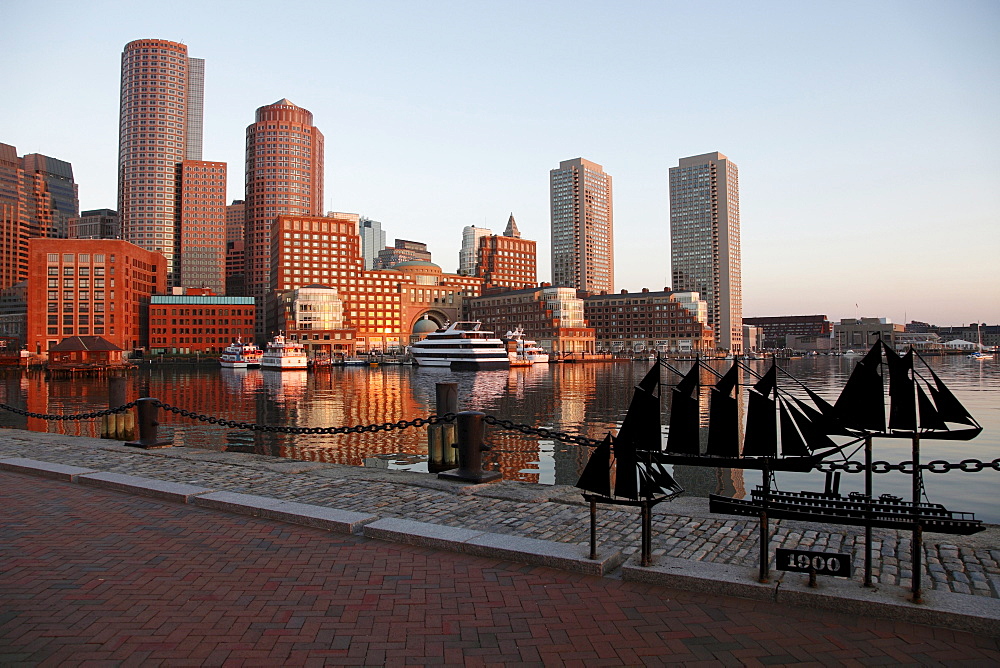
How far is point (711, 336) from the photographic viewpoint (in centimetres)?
18625

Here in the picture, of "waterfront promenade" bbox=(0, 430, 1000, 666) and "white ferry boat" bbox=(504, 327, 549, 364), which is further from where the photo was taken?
"white ferry boat" bbox=(504, 327, 549, 364)

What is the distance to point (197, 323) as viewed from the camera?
150 meters

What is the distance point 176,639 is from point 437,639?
79.9 inches


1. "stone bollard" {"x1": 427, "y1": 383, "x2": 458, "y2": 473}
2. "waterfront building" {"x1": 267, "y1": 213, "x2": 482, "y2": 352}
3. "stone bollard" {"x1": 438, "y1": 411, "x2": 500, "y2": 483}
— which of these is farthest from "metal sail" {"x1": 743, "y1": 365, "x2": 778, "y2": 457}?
"waterfront building" {"x1": 267, "y1": 213, "x2": 482, "y2": 352}

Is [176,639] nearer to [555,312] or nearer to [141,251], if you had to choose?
[555,312]

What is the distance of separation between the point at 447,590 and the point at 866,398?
5181 mm

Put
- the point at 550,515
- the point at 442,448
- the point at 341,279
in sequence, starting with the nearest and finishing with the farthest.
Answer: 1. the point at 550,515
2. the point at 442,448
3. the point at 341,279

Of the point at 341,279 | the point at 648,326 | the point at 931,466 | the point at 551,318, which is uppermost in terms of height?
the point at 341,279

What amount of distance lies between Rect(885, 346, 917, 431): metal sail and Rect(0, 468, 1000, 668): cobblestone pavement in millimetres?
3022

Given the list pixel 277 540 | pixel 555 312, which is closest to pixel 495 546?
pixel 277 540

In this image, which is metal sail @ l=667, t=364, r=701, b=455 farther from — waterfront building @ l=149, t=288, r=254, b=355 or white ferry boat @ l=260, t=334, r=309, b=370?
waterfront building @ l=149, t=288, r=254, b=355

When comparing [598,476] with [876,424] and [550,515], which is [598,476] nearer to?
[550,515]

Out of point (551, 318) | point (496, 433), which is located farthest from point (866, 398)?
point (551, 318)

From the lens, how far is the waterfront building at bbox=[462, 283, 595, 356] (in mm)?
162625
